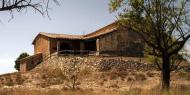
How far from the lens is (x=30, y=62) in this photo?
63.5 m

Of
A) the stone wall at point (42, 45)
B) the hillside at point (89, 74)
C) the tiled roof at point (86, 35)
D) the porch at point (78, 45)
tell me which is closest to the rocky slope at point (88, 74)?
the hillside at point (89, 74)

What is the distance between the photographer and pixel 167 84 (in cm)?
2538

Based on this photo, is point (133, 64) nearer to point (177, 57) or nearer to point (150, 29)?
point (177, 57)

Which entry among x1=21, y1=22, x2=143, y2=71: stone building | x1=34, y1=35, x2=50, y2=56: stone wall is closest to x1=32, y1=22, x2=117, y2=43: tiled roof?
x1=21, y1=22, x2=143, y2=71: stone building

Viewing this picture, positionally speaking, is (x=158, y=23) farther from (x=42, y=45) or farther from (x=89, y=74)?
(x=42, y=45)

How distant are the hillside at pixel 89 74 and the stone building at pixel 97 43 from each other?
494 cm

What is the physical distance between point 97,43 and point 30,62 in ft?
37.3

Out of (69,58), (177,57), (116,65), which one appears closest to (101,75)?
(116,65)

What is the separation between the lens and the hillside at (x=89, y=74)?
138ft

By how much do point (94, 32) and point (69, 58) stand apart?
42.1ft

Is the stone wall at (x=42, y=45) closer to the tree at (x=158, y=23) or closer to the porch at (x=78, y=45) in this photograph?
the porch at (x=78, y=45)

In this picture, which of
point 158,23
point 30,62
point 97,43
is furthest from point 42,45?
point 158,23

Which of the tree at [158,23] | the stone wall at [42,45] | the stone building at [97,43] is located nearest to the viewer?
the tree at [158,23]

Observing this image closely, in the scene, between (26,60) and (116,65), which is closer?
(116,65)
